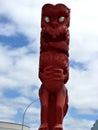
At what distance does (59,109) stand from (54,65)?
215 cm

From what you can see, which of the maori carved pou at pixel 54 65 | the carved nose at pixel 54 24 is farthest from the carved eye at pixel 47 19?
the carved nose at pixel 54 24

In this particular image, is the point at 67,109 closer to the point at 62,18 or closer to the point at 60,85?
the point at 60,85

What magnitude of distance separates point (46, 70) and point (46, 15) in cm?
289

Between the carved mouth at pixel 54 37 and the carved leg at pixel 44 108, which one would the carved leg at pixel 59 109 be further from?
the carved mouth at pixel 54 37

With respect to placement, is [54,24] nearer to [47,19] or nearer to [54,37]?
[47,19]

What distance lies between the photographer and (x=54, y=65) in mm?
20312

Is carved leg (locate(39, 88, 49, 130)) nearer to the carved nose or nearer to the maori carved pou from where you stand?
the maori carved pou

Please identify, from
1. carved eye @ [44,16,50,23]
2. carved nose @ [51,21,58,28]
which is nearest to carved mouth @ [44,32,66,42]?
carved nose @ [51,21,58,28]

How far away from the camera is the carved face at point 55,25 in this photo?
68.1ft

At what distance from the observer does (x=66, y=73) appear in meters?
20.6

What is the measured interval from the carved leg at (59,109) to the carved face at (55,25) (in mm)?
2390

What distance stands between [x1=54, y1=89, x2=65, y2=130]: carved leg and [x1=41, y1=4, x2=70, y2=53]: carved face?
7.84 ft

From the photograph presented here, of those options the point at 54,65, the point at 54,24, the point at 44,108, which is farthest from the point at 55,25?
the point at 44,108

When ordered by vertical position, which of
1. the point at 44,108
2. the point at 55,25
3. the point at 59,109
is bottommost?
the point at 59,109
